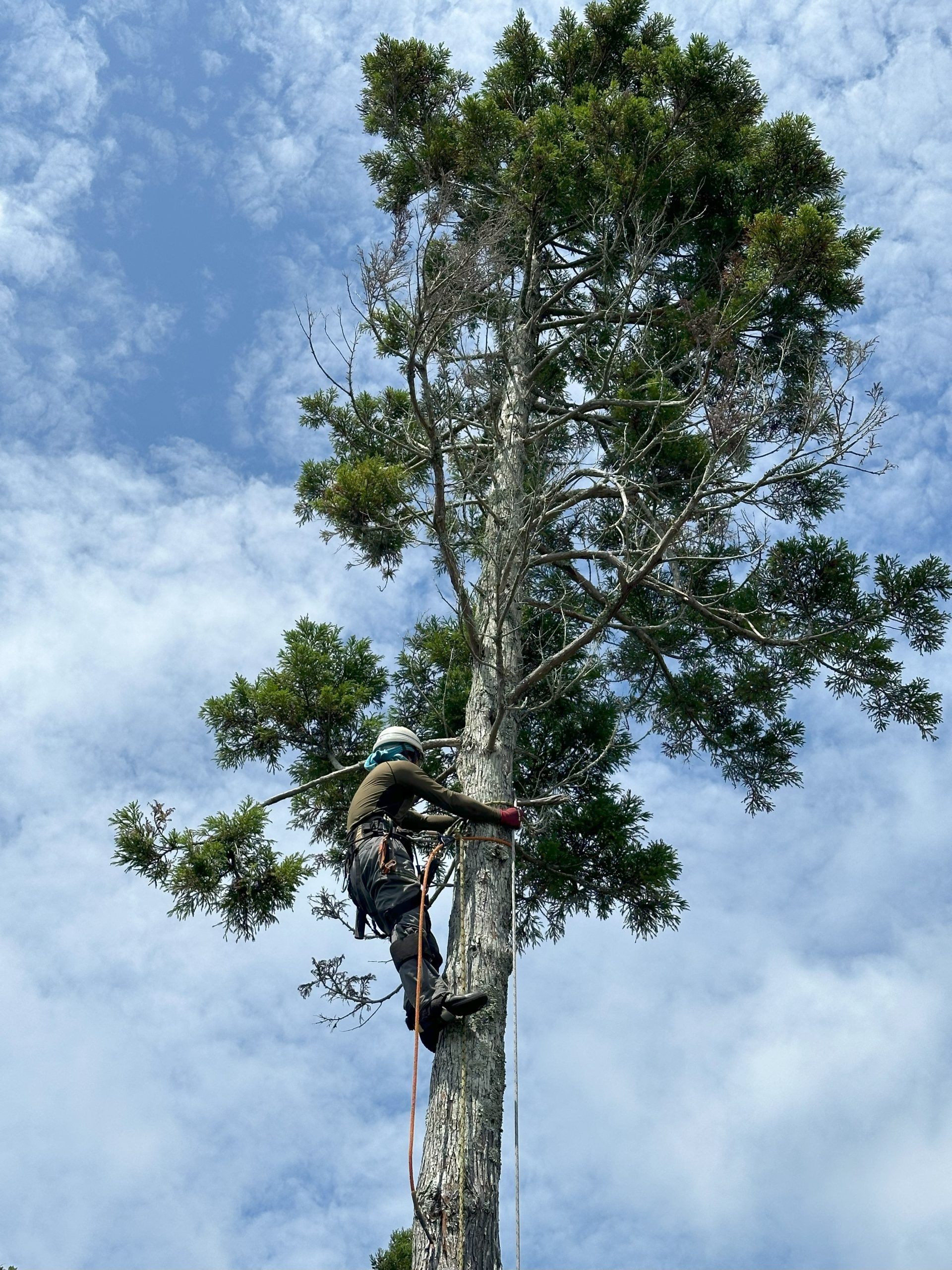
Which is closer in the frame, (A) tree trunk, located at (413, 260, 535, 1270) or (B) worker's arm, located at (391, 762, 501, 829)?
(A) tree trunk, located at (413, 260, 535, 1270)

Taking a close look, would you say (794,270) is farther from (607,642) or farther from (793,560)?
(607,642)

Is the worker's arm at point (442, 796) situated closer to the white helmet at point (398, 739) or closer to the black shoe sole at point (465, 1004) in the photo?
the white helmet at point (398, 739)

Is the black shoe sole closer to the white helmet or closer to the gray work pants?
the gray work pants

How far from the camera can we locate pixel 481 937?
195 inches

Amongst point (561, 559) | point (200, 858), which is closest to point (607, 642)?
point (561, 559)

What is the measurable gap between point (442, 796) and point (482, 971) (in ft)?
2.61

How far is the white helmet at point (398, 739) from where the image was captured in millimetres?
5777

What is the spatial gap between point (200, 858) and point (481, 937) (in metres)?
2.18

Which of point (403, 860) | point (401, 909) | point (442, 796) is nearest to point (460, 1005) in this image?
point (401, 909)

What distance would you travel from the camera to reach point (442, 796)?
5227 millimetres

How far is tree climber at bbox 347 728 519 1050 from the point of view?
4.65 meters

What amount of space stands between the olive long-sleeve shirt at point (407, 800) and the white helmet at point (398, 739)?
0.18 meters

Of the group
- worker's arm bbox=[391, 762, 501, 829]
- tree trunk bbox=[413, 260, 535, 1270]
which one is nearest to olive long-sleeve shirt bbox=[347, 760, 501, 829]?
worker's arm bbox=[391, 762, 501, 829]

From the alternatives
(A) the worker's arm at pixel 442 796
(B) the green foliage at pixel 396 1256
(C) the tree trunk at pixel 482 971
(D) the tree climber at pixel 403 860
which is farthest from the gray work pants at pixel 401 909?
(B) the green foliage at pixel 396 1256
